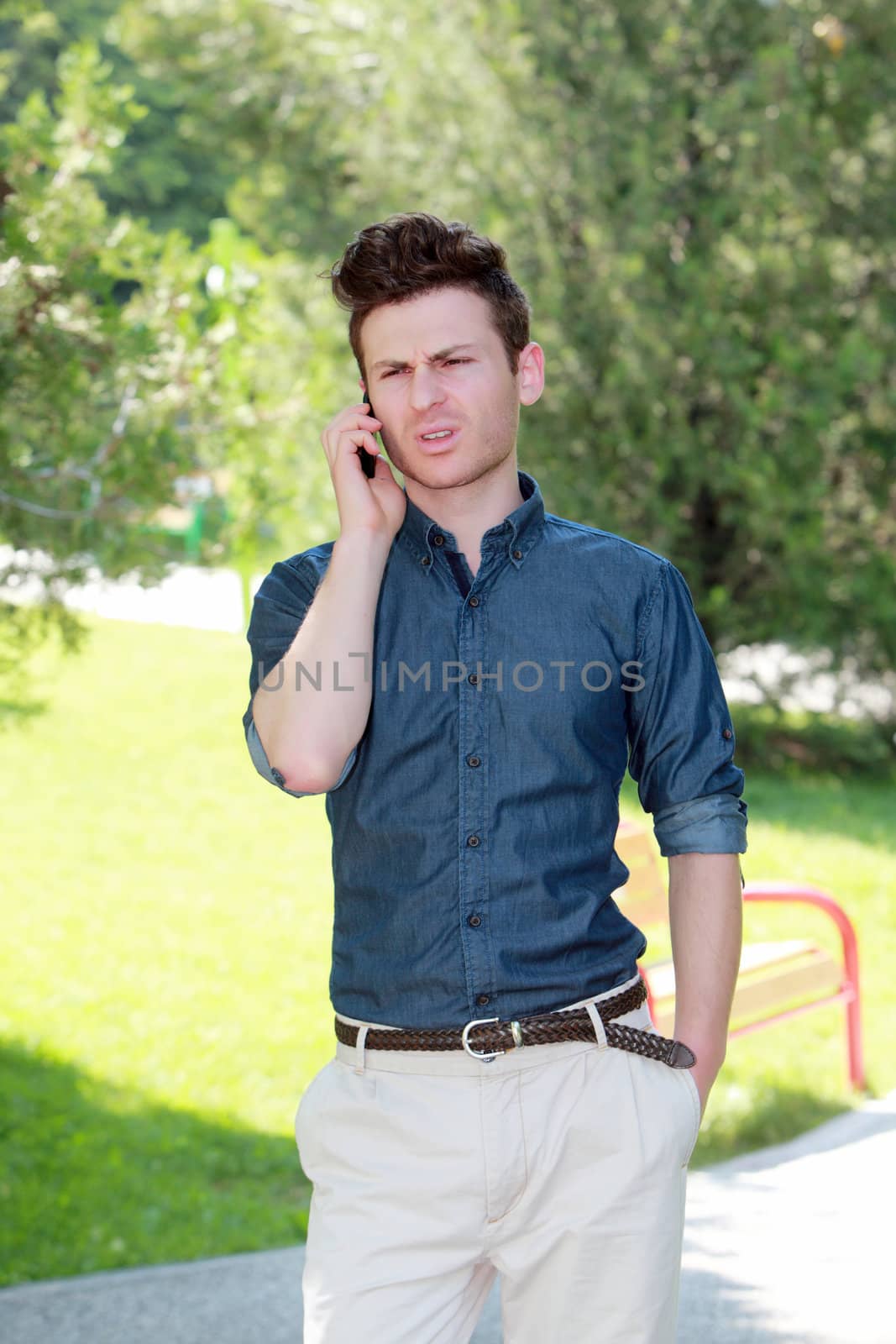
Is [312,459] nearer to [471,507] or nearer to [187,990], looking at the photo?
[187,990]

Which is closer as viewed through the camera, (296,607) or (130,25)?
(296,607)

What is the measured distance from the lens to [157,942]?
728 cm

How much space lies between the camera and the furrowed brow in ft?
7.36

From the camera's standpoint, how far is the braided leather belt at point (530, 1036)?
207 cm

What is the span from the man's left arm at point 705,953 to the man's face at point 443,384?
0.66m

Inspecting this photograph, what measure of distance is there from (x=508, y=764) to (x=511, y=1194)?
58cm

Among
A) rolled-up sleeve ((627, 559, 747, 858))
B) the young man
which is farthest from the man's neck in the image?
rolled-up sleeve ((627, 559, 747, 858))

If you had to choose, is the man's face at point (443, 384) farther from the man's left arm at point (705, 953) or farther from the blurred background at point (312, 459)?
the blurred background at point (312, 459)

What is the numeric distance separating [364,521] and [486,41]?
8.76 m

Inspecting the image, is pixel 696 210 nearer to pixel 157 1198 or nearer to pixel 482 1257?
pixel 157 1198

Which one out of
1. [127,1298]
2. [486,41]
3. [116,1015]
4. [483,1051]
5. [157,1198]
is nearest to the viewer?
[483,1051]

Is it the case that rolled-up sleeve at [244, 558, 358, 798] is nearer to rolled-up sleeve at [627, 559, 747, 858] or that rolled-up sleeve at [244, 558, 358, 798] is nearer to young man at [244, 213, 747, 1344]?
young man at [244, 213, 747, 1344]

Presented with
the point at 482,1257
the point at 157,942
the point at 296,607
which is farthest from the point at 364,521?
the point at 157,942

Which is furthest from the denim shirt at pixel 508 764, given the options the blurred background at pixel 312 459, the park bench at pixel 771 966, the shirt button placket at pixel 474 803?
the park bench at pixel 771 966
